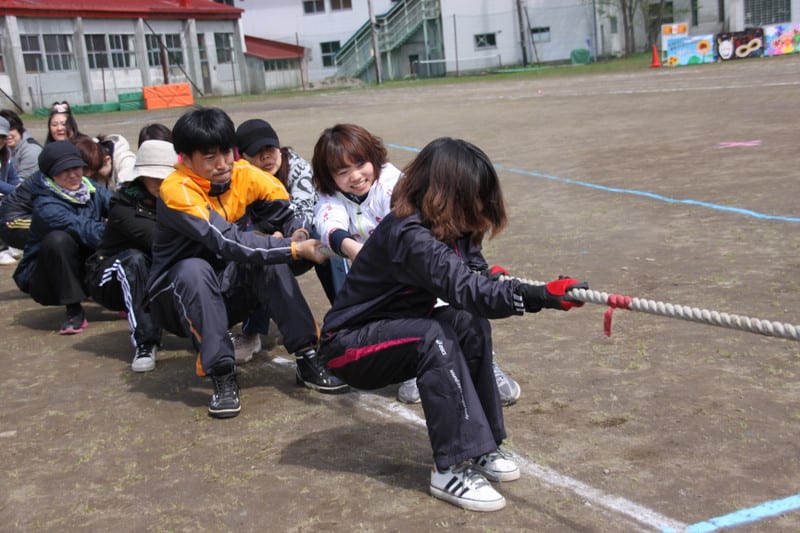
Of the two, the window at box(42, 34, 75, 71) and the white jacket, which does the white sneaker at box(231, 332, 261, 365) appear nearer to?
the white jacket

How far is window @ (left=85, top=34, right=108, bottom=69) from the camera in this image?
140 feet

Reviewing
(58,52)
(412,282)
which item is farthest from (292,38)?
(412,282)

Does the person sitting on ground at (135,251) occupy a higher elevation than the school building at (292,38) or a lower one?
lower

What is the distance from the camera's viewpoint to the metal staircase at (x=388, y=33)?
168ft

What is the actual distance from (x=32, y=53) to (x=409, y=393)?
40.6 m

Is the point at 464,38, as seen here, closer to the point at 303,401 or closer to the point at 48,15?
the point at 48,15

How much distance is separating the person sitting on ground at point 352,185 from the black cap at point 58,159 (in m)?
2.26

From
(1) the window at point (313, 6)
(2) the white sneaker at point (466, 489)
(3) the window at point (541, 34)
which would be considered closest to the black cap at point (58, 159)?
(2) the white sneaker at point (466, 489)

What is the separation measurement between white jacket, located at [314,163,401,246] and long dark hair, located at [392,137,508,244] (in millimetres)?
1125

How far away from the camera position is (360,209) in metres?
4.66

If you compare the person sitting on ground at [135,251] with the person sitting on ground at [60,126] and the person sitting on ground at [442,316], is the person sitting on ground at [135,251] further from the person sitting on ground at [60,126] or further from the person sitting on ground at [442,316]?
the person sitting on ground at [60,126]

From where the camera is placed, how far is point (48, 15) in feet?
133

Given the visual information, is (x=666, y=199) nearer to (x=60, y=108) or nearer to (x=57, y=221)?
(x=57, y=221)

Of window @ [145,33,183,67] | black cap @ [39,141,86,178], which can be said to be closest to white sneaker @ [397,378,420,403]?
black cap @ [39,141,86,178]
